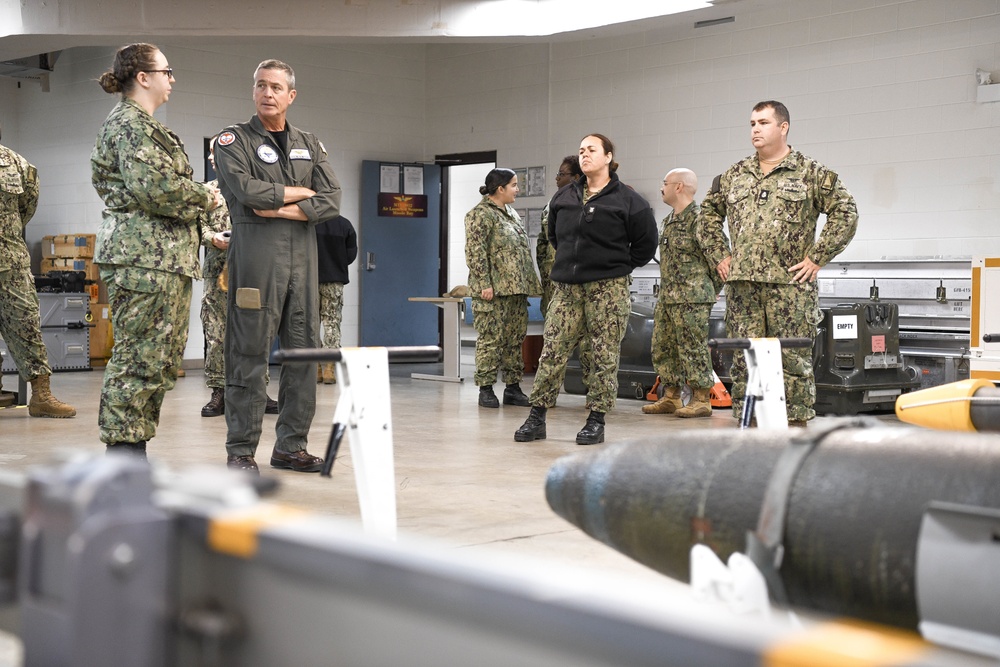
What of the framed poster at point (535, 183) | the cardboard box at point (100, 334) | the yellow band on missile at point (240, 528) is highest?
the framed poster at point (535, 183)

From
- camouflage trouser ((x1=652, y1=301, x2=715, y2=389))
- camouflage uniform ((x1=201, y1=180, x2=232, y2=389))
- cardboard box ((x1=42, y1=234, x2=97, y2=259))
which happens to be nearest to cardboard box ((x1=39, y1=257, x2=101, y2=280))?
cardboard box ((x1=42, y1=234, x2=97, y2=259))

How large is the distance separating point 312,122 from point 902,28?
558 centimetres

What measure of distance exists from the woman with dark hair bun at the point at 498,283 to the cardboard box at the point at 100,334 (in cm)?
422

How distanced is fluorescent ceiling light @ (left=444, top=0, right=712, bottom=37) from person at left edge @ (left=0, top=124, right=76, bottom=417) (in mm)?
4094

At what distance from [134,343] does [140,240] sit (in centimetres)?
36

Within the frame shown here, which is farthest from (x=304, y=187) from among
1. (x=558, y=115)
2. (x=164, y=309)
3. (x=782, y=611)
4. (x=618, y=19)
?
(x=558, y=115)

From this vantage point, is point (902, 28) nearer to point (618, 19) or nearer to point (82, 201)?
point (618, 19)

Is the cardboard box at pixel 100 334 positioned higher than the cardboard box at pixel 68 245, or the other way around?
the cardboard box at pixel 68 245

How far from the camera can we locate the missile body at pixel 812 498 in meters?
1.22

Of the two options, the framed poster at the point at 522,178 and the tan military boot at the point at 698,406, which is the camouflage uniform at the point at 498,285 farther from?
the framed poster at the point at 522,178

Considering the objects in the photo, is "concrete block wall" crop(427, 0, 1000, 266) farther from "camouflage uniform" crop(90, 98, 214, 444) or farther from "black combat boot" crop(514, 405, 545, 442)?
"camouflage uniform" crop(90, 98, 214, 444)

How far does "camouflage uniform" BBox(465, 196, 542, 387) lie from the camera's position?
7.04 metres

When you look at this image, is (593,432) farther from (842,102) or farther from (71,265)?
(71,265)

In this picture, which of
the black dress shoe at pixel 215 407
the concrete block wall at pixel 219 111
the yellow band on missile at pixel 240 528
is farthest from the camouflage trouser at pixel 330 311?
the yellow band on missile at pixel 240 528
